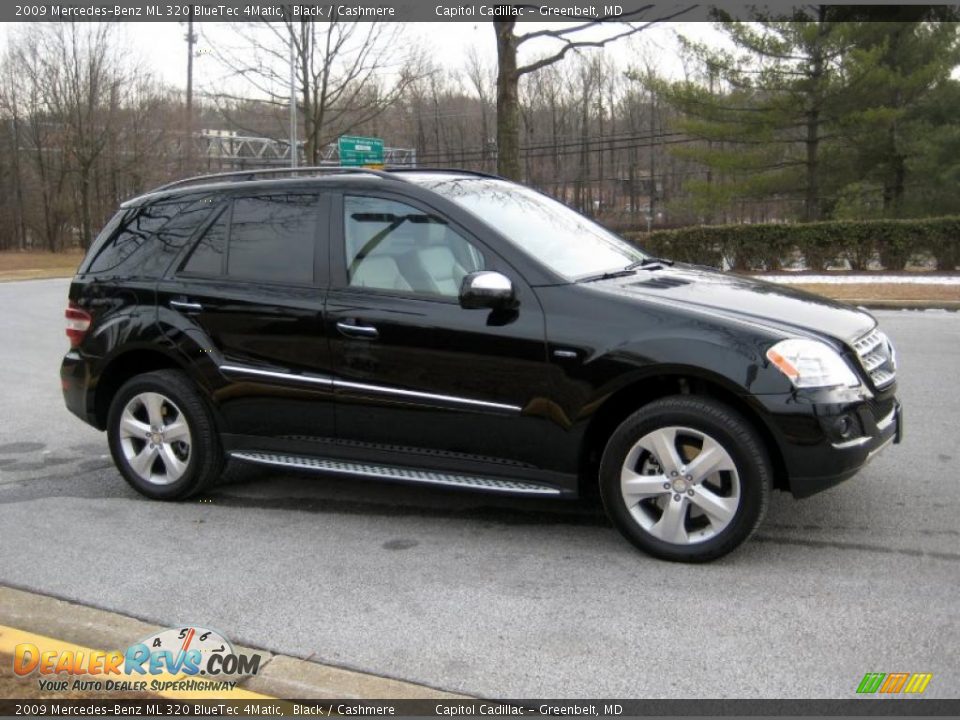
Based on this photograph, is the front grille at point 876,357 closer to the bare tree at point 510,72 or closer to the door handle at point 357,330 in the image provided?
the door handle at point 357,330

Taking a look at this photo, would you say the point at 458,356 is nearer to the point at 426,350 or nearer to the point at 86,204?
the point at 426,350

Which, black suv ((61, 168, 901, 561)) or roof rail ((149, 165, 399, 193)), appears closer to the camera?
black suv ((61, 168, 901, 561))

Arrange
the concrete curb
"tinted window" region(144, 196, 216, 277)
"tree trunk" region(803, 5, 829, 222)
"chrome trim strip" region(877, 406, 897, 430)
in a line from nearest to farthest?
1. the concrete curb
2. "chrome trim strip" region(877, 406, 897, 430)
3. "tinted window" region(144, 196, 216, 277)
4. "tree trunk" region(803, 5, 829, 222)

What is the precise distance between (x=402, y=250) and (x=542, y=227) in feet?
2.60

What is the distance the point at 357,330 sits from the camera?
459 centimetres

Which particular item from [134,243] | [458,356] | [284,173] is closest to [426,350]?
[458,356]

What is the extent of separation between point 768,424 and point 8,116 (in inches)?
2200

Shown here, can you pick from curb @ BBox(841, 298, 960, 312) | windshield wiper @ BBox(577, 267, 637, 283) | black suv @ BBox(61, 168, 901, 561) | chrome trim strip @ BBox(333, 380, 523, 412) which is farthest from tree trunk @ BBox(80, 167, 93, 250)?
windshield wiper @ BBox(577, 267, 637, 283)

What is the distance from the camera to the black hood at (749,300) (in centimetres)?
416

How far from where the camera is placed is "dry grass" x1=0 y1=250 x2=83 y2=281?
30672 millimetres

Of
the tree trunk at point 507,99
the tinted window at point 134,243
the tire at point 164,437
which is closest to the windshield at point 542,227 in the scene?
the tinted window at point 134,243

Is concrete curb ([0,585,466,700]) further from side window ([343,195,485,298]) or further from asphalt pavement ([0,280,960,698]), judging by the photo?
side window ([343,195,485,298])

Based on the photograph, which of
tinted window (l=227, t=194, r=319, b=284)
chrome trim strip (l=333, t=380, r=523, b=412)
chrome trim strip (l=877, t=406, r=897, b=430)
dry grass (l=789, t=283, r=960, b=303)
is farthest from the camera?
dry grass (l=789, t=283, r=960, b=303)

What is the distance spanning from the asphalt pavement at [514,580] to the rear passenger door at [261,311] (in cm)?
59
